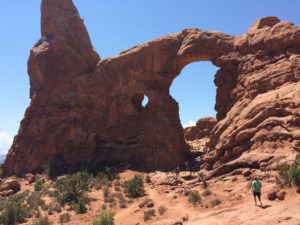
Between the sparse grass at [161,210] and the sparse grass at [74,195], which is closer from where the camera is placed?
the sparse grass at [161,210]

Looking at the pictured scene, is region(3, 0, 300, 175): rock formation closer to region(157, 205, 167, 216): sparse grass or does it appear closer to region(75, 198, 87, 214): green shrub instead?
region(157, 205, 167, 216): sparse grass

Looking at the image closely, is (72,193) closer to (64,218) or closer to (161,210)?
(64,218)

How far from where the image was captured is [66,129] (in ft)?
105

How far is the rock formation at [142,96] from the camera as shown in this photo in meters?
22.2

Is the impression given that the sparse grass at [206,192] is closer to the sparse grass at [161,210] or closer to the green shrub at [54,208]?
the sparse grass at [161,210]

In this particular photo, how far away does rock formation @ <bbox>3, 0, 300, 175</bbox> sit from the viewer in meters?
22.2

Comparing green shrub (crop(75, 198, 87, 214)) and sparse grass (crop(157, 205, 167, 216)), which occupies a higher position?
green shrub (crop(75, 198, 87, 214))

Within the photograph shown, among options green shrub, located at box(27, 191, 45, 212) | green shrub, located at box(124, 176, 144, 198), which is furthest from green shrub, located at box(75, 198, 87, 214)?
green shrub, located at box(27, 191, 45, 212)

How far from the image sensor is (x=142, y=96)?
3288 cm

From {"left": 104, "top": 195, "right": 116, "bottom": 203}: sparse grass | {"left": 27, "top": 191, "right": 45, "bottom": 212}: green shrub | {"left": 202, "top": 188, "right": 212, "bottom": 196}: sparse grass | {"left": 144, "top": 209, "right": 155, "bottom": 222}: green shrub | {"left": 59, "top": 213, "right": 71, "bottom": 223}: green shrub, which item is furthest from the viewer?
{"left": 27, "top": 191, "right": 45, "bottom": 212}: green shrub

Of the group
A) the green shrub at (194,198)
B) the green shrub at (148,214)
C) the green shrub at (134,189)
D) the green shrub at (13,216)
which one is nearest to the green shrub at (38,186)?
the green shrub at (13,216)

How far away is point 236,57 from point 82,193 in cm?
1453

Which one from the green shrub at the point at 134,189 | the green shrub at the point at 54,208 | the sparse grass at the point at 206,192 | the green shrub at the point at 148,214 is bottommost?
the green shrub at the point at 148,214

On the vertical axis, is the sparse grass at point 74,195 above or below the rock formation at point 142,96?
below
